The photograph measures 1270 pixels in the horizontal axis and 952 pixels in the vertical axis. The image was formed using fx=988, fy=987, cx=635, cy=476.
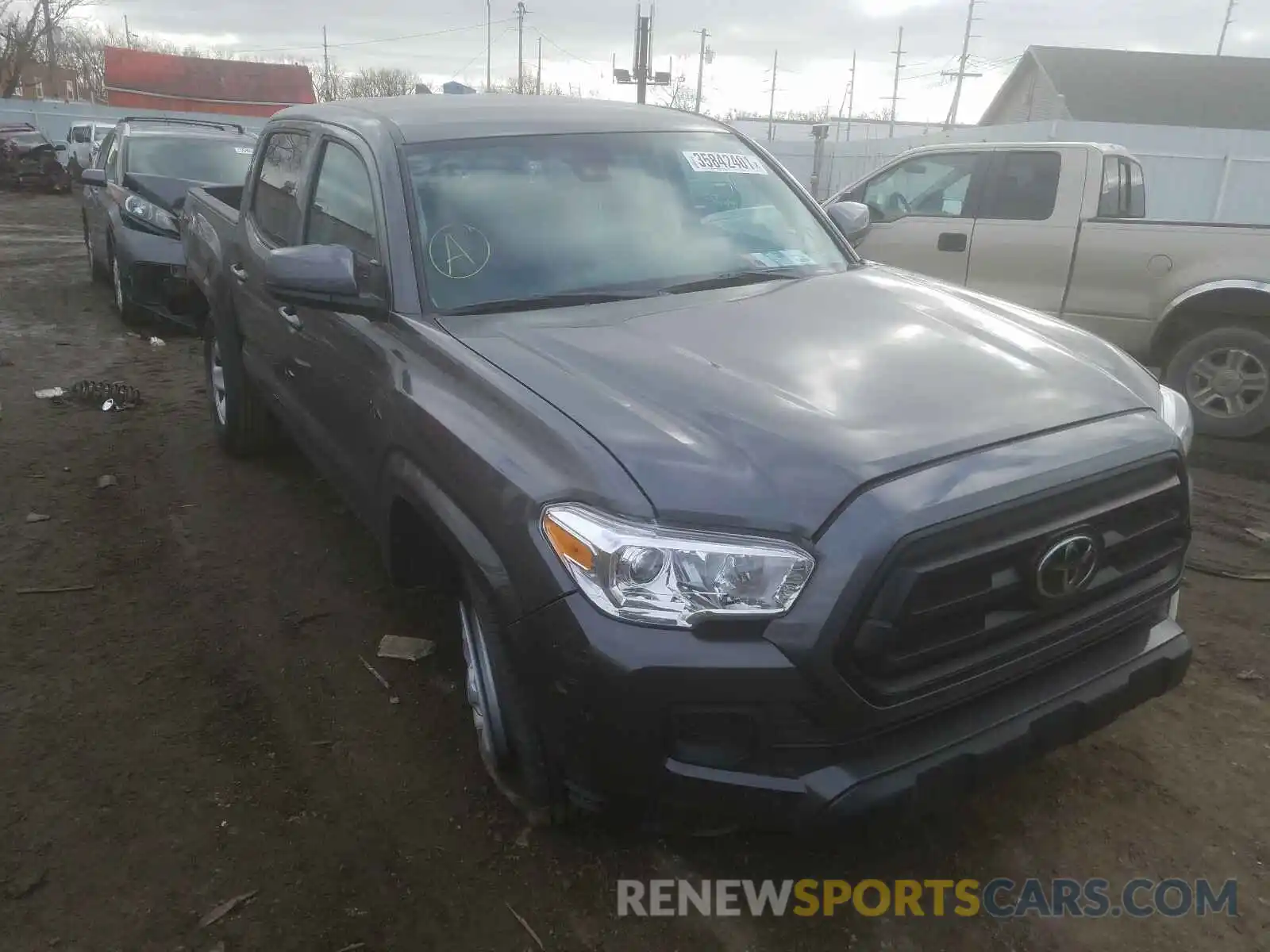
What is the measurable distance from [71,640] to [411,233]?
2058mm

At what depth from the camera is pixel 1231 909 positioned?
2.43 meters

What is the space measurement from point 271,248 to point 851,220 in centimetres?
251

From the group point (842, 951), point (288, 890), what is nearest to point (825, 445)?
point (842, 951)

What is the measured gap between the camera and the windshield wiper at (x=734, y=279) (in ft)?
10.5

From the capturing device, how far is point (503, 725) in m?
2.49

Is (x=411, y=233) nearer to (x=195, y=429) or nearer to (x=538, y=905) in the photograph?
(x=538, y=905)

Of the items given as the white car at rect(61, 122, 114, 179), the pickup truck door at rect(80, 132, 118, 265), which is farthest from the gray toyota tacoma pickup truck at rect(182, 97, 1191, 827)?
Answer: the white car at rect(61, 122, 114, 179)

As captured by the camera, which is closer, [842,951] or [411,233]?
[842,951]

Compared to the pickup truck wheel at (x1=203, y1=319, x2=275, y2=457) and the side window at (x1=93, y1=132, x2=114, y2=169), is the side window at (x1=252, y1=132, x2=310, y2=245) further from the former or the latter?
the side window at (x1=93, y1=132, x2=114, y2=169)

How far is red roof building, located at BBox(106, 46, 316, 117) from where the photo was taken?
47.3 m

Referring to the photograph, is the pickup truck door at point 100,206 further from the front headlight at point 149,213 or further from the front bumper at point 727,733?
the front bumper at point 727,733

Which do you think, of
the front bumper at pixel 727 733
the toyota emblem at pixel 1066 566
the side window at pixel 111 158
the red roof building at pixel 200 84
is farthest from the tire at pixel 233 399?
the red roof building at pixel 200 84

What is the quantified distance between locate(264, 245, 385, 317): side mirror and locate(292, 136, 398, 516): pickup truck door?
0.06 m

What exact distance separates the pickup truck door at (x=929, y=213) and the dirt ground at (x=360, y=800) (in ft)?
11.8
